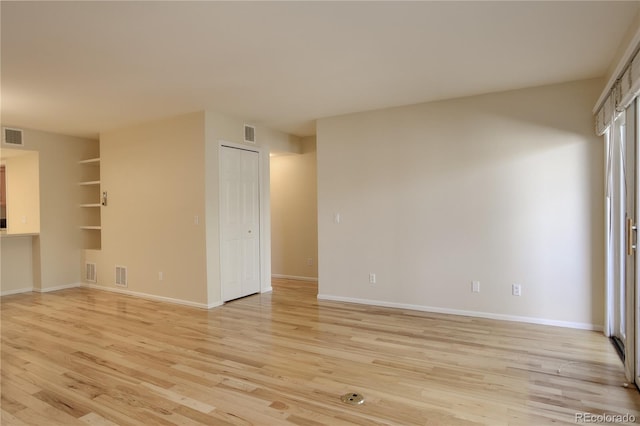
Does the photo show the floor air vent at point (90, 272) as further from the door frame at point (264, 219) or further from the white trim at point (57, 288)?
the door frame at point (264, 219)

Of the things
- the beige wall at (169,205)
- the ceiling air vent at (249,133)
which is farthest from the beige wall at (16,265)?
the ceiling air vent at (249,133)

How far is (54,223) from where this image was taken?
6312 mm

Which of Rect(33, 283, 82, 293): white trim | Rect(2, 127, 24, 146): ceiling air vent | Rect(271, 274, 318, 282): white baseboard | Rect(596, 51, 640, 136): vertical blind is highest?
Rect(2, 127, 24, 146): ceiling air vent

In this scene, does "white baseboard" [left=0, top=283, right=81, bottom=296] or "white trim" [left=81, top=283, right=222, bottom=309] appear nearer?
"white trim" [left=81, top=283, right=222, bottom=309]

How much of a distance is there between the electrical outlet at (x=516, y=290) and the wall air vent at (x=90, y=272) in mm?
6294

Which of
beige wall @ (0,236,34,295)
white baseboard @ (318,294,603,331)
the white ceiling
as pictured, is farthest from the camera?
beige wall @ (0,236,34,295)

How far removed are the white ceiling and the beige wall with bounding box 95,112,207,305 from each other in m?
0.71

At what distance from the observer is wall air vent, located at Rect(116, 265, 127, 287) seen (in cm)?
597

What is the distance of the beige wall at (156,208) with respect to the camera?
5.14 metres

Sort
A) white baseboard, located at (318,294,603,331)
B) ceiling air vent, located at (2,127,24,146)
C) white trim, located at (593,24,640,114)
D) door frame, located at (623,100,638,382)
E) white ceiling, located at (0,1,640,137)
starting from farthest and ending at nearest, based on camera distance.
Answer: ceiling air vent, located at (2,127,24,146) < white baseboard, located at (318,294,603,331) < door frame, located at (623,100,638,382) < white ceiling, located at (0,1,640,137) < white trim, located at (593,24,640,114)

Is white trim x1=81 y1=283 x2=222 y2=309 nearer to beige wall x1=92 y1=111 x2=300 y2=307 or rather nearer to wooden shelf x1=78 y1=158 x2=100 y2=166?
beige wall x1=92 y1=111 x2=300 y2=307

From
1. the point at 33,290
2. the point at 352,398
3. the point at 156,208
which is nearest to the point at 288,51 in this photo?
the point at 352,398

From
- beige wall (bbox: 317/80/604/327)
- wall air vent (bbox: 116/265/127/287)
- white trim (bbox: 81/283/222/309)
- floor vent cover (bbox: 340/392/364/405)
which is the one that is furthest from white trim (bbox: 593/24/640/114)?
wall air vent (bbox: 116/265/127/287)

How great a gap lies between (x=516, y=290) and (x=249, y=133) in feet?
13.4
